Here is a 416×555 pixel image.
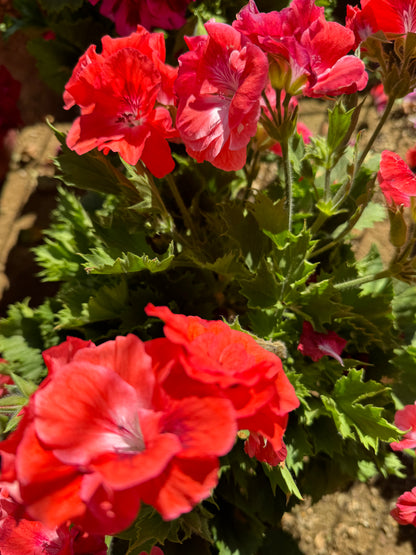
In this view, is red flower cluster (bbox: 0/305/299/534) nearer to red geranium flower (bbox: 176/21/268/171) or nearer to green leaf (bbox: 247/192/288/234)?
red geranium flower (bbox: 176/21/268/171)

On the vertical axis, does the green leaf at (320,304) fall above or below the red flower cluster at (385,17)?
below

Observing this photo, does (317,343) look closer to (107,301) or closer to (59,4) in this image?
(107,301)

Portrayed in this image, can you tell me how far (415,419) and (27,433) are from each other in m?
0.64

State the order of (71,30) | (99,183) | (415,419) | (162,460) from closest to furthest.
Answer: (162,460)
(415,419)
(99,183)
(71,30)

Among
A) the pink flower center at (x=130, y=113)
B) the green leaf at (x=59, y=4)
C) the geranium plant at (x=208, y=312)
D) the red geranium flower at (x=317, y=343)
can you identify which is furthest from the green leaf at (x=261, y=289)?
the green leaf at (x=59, y=4)

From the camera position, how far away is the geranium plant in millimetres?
456

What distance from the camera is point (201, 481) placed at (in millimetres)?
445

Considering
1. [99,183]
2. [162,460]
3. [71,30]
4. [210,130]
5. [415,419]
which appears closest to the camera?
[162,460]

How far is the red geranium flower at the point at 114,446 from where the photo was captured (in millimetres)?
434

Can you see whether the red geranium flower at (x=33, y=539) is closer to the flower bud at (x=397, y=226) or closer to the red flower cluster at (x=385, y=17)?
the flower bud at (x=397, y=226)

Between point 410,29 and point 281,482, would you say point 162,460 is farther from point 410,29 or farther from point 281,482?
point 410,29

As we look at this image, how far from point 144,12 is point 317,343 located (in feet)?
3.22

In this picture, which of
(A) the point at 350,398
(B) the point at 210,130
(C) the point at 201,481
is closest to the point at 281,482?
(A) the point at 350,398

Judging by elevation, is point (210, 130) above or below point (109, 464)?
above
